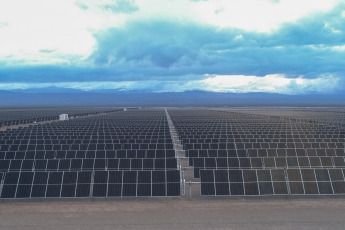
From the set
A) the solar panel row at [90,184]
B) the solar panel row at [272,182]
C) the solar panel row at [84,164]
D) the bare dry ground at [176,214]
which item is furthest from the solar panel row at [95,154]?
the bare dry ground at [176,214]

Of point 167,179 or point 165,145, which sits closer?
point 167,179

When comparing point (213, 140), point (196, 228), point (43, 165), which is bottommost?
point (196, 228)

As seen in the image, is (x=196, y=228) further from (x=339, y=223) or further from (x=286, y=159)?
(x=286, y=159)

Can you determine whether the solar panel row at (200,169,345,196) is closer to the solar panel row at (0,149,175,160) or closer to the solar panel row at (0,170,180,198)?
the solar panel row at (0,170,180,198)

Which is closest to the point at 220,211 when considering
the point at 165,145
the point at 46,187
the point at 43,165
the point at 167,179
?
the point at 167,179

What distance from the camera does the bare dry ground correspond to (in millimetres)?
9195

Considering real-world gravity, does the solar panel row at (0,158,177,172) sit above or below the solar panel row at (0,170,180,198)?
above

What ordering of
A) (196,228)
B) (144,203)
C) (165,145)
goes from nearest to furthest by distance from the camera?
(196,228) < (144,203) < (165,145)

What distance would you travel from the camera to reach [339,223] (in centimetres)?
930

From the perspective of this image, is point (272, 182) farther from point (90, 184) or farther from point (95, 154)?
point (95, 154)

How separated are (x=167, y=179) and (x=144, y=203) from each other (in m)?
1.14

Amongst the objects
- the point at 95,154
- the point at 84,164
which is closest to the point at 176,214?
the point at 84,164

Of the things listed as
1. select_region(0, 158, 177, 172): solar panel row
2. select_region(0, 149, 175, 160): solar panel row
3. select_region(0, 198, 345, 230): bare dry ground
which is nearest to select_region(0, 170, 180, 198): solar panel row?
select_region(0, 198, 345, 230): bare dry ground

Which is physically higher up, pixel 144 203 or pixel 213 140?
pixel 213 140
